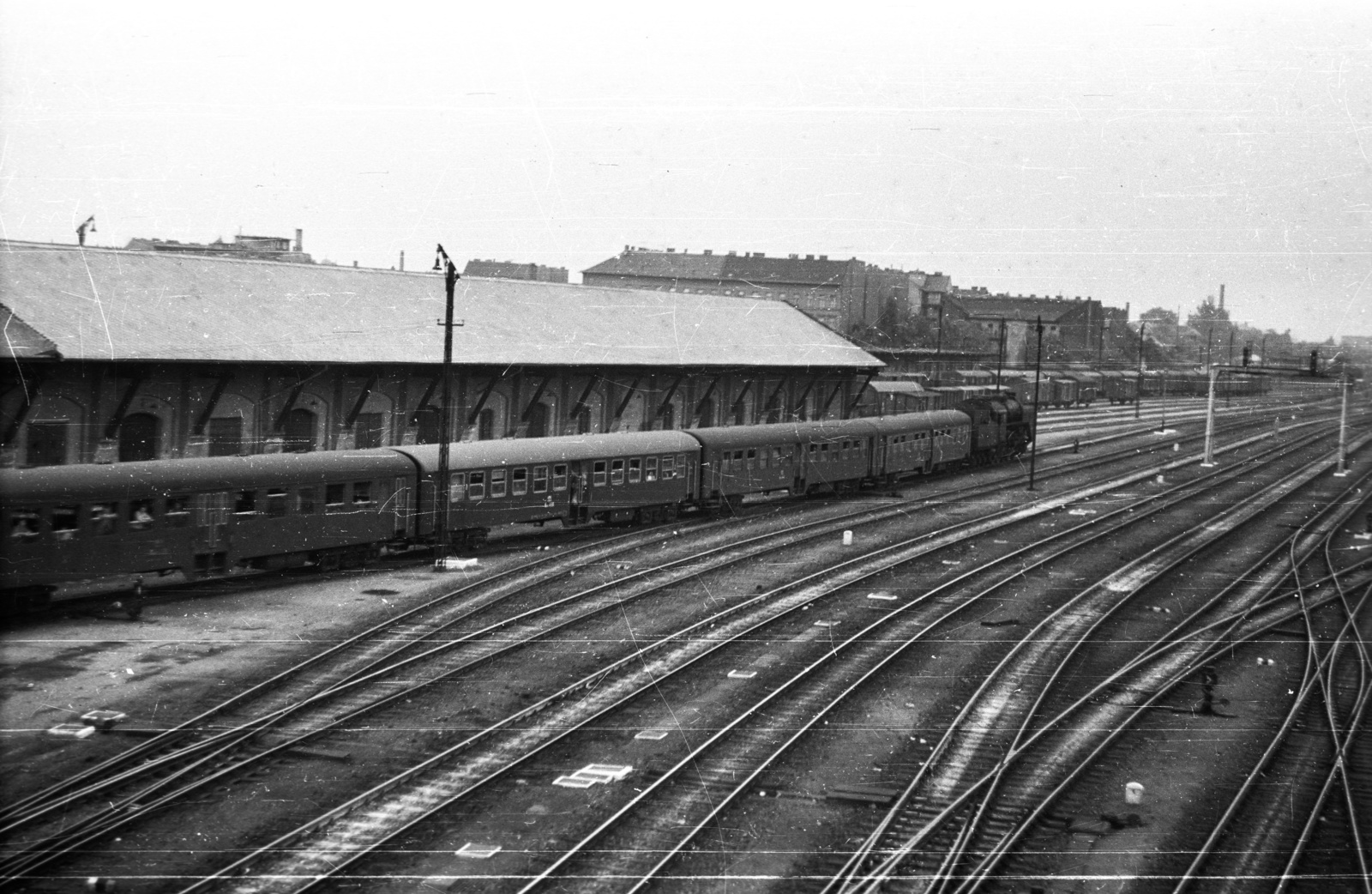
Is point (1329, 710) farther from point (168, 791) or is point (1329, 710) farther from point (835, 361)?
point (835, 361)

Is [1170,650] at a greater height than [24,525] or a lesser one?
lesser

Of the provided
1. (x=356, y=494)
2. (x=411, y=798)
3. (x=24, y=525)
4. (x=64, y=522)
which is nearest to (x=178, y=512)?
(x=64, y=522)

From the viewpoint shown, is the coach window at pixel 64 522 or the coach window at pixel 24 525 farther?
the coach window at pixel 64 522

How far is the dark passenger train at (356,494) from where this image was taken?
68.1 feet

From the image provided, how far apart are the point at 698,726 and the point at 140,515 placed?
11.6 metres

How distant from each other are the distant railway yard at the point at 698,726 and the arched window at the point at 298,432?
593 cm

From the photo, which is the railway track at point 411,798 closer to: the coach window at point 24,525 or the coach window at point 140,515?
the coach window at point 140,515

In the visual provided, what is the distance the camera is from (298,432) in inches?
1304

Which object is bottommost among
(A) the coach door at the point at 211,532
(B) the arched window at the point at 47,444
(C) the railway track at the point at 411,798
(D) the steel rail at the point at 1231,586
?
(C) the railway track at the point at 411,798

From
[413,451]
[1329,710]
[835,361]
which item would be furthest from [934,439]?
[1329,710]

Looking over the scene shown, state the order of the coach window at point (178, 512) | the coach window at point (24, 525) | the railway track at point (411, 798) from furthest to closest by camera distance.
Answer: the coach window at point (178, 512) < the coach window at point (24, 525) < the railway track at point (411, 798)

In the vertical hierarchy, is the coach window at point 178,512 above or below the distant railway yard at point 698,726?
above

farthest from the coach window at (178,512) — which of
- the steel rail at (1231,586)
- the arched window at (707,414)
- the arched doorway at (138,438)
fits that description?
the arched window at (707,414)

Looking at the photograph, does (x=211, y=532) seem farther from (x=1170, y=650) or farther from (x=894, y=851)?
(x=1170, y=650)
